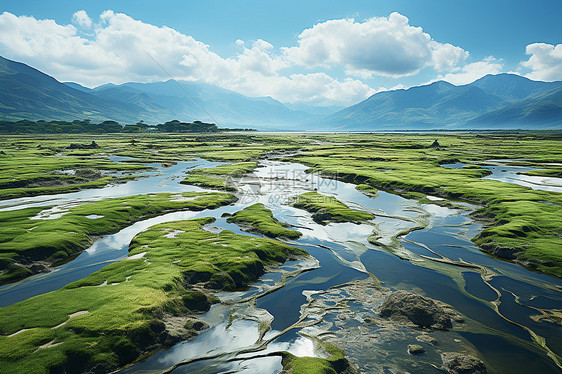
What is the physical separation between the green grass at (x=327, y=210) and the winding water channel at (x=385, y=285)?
157cm

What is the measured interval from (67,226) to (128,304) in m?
21.8

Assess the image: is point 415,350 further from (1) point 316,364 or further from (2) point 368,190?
(2) point 368,190

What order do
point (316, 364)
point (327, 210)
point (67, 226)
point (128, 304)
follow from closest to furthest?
point (316, 364) < point (128, 304) < point (67, 226) < point (327, 210)

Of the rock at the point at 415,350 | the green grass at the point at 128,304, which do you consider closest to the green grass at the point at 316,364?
the rock at the point at 415,350

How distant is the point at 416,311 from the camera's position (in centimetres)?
1898

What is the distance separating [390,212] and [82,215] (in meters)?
43.6

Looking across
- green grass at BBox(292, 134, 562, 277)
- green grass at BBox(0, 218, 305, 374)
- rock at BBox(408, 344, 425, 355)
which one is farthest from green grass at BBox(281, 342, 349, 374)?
green grass at BBox(292, 134, 562, 277)

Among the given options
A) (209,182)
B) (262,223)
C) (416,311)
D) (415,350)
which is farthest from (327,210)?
(209,182)

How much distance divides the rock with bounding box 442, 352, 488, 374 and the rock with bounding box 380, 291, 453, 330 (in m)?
2.81

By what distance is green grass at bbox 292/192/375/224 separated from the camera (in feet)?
136

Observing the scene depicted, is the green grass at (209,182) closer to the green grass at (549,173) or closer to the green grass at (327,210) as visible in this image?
the green grass at (327,210)

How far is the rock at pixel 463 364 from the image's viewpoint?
584 inches

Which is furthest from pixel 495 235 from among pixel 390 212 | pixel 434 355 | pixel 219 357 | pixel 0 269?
pixel 0 269

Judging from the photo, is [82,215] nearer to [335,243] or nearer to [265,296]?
[265,296]
